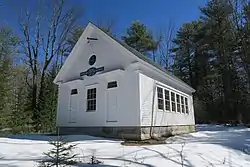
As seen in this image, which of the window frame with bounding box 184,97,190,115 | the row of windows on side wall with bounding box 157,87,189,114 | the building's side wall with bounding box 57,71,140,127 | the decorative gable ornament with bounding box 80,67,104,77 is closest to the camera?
the building's side wall with bounding box 57,71,140,127

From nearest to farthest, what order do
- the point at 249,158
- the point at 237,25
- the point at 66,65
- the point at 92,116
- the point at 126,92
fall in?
the point at 249,158
the point at 126,92
the point at 92,116
the point at 66,65
the point at 237,25

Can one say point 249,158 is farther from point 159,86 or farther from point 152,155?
point 159,86

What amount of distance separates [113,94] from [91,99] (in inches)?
59.7

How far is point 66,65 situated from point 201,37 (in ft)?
78.3

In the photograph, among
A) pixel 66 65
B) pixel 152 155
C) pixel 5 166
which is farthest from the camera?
pixel 66 65

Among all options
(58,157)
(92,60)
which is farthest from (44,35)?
(58,157)

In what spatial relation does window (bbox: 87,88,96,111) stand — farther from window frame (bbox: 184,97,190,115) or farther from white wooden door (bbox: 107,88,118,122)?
window frame (bbox: 184,97,190,115)

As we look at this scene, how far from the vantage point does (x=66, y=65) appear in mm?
13422

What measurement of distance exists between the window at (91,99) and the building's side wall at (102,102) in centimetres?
23

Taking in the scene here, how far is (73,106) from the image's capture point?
1228cm

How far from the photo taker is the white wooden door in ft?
33.9

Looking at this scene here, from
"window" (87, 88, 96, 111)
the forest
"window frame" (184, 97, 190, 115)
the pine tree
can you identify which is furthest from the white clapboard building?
the pine tree

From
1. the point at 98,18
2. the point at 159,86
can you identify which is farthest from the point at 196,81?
the point at 159,86

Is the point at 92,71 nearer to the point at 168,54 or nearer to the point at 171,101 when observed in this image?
the point at 171,101
